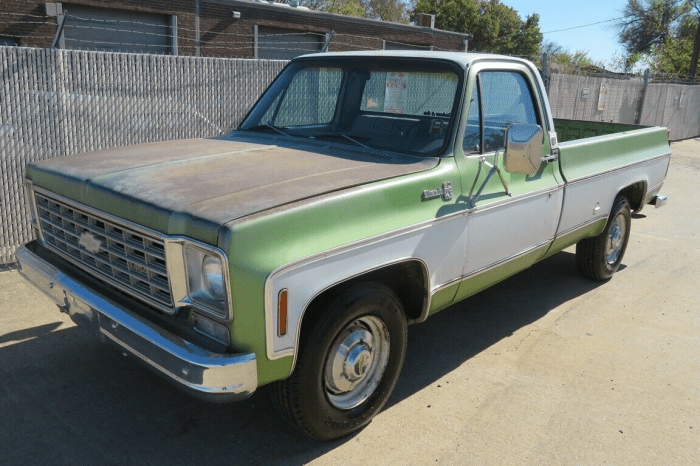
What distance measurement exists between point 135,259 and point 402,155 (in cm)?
165

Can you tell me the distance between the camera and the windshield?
12.8ft

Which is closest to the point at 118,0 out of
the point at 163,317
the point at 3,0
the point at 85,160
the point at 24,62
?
the point at 3,0

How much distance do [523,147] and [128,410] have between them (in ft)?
8.75

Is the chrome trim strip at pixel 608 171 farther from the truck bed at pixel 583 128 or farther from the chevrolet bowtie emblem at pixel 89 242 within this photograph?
the chevrolet bowtie emblem at pixel 89 242

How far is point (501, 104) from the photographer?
4.26 m

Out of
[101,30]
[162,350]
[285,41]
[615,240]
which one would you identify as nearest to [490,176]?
[162,350]

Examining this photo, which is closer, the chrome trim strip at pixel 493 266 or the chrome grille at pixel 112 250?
the chrome grille at pixel 112 250

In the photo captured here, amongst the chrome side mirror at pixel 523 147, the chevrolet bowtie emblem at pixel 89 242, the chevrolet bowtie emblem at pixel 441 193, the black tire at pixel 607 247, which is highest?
the chrome side mirror at pixel 523 147

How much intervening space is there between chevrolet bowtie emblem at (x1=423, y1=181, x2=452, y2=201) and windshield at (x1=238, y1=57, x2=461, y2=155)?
10.8 inches

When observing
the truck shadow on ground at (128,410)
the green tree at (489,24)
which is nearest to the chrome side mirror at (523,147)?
the truck shadow on ground at (128,410)

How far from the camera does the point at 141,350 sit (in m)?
2.86

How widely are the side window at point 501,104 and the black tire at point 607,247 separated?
1.72 metres

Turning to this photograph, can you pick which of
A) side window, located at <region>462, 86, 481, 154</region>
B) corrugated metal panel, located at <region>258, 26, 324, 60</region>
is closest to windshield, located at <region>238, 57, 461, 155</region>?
side window, located at <region>462, 86, 481, 154</region>

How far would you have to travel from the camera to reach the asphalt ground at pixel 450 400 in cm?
329
